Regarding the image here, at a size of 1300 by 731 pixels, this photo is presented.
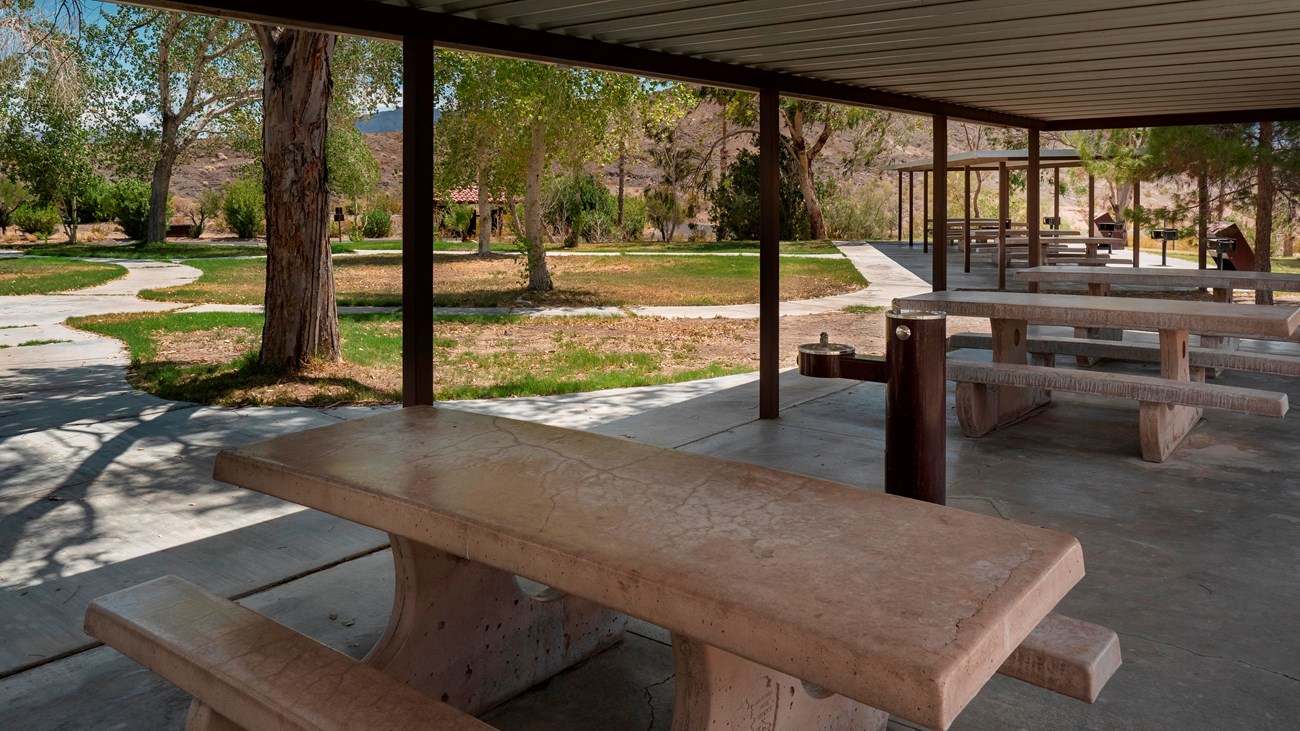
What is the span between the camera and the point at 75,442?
19.5ft

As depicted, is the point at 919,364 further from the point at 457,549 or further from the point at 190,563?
the point at 190,563

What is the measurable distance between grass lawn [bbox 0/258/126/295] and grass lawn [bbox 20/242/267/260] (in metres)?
1.84

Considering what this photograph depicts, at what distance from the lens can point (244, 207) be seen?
31125mm

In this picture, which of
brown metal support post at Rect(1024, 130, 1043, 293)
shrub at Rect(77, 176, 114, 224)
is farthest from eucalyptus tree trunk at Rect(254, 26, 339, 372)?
shrub at Rect(77, 176, 114, 224)

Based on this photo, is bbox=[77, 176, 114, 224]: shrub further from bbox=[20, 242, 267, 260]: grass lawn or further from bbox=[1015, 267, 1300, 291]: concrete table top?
bbox=[1015, 267, 1300, 291]: concrete table top

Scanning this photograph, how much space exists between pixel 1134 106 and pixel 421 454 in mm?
7429

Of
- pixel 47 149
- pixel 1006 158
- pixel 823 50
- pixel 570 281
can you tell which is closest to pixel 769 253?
pixel 823 50

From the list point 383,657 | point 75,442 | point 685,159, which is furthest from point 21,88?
point 383,657

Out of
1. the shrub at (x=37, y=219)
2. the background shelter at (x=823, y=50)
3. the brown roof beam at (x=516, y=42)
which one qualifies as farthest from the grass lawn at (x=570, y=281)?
the shrub at (x=37, y=219)

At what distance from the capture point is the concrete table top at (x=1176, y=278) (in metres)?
7.23

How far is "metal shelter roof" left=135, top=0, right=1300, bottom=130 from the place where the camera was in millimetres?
3926

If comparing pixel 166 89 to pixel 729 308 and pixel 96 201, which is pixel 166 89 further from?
pixel 729 308

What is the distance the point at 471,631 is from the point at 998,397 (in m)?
4.24

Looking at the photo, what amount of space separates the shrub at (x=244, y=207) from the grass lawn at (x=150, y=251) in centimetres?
375
